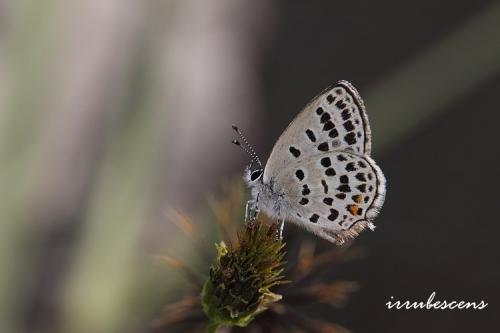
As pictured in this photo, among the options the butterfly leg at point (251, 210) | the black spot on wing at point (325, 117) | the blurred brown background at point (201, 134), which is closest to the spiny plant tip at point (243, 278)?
the butterfly leg at point (251, 210)

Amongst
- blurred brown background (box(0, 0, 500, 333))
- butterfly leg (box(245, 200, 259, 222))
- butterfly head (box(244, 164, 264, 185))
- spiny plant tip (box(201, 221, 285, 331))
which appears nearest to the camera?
spiny plant tip (box(201, 221, 285, 331))

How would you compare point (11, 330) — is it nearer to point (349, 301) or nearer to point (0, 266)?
point (0, 266)

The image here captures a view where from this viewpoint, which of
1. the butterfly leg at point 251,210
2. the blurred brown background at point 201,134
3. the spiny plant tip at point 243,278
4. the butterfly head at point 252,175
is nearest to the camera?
the spiny plant tip at point 243,278

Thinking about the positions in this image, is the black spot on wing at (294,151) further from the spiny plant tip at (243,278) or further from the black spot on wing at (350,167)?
the spiny plant tip at (243,278)

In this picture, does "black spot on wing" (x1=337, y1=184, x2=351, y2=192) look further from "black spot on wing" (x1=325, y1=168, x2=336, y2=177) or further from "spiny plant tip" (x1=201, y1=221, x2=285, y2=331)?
"spiny plant tip" (x1=201, y1=221, x2=285, y2=331)

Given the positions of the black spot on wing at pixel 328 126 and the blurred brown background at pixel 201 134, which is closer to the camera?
the black spot on wing at pixel 328 126

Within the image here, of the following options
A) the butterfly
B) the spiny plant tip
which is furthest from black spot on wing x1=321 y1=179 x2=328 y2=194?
the spiny plant tip

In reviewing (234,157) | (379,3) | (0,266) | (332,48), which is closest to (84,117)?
(234,157)

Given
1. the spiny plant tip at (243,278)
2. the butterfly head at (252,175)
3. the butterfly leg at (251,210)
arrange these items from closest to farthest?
the spiny plant tip at (243,278)
the butterfly leg at (251,210)
the butterfly head at (252,175)
